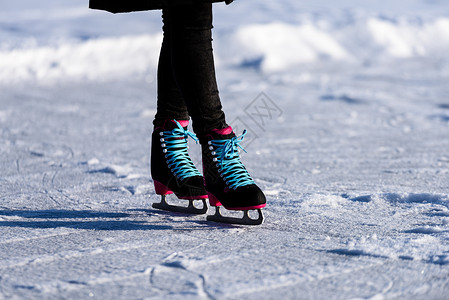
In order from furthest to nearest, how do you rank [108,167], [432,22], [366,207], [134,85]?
[432,22]
[134,85]
[108,167]
[366,207]

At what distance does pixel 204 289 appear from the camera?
156cm

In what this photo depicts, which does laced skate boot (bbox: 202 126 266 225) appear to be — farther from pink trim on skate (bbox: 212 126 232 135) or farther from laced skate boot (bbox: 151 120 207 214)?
laced skate boot (bbox: 151 120 207 214)

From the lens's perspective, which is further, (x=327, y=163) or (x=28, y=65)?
(x=28, y=65)

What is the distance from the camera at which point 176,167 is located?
7.46ft

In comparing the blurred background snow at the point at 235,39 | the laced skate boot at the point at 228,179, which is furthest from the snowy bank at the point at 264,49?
the laced skate boot at the point at 228,179

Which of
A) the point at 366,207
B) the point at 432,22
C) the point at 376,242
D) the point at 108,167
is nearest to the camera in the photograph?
the point at 376,242

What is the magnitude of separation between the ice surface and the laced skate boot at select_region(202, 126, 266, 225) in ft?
0.26

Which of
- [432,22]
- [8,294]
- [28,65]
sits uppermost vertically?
[432,22]

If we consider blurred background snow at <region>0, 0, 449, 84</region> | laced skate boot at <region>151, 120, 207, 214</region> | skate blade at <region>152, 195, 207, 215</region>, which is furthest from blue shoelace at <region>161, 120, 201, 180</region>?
blurred background snow at <region>0, 0, 449, 84</region>

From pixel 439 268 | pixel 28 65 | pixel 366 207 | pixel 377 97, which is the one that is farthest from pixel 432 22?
pixel 439 268

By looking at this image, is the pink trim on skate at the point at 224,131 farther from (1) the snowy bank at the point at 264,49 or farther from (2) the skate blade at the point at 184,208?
(1) the snowy bank at the point at 264,49

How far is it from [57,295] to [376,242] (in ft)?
2.94

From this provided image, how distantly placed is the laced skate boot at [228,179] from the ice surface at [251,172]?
0.08 metres

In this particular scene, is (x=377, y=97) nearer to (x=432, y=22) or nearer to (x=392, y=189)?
(x=392, y=189)
